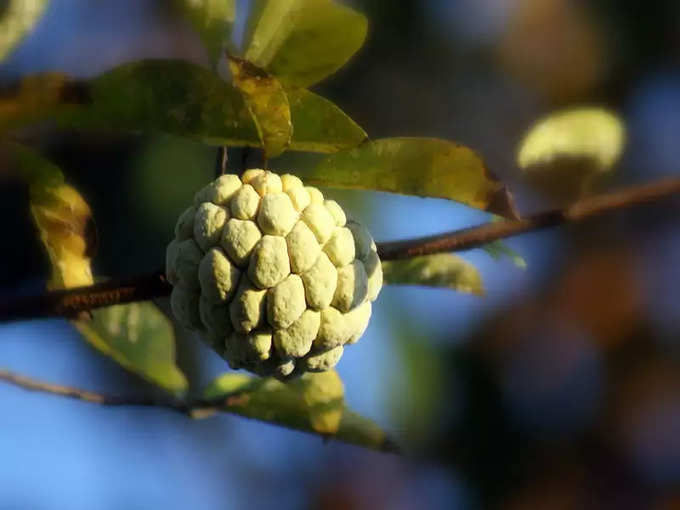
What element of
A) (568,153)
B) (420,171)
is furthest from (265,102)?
(568,153)

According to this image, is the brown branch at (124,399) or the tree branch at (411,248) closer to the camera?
the tree branch at (411,248)

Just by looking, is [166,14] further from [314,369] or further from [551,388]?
[314,369]

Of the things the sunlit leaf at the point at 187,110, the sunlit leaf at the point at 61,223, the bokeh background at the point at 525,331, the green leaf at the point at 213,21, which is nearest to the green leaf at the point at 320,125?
the sunlit leaf at the point at 187,110

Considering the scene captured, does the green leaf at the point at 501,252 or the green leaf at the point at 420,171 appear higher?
the green leaf at the point at 420,171

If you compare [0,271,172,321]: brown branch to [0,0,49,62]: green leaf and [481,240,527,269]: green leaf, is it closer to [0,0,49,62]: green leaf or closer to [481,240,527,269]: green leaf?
[0,0,49,62]: green leaf

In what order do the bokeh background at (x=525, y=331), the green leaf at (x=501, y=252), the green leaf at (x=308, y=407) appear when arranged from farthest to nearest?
the bokeh background at (x=525, y=331) → the green leaf at (x=308, y=407) → the green leaf at (x=501, y=252)

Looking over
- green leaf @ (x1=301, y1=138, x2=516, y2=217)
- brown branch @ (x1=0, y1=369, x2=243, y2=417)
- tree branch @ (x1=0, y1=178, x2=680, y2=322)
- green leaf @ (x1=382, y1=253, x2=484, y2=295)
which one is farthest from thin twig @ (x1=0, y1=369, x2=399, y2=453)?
green leaf @ (x1=301, y1=138, x2=516, y2=217)

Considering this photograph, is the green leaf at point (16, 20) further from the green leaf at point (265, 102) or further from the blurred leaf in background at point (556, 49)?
the blurred leaf in background at point (556, 49)
